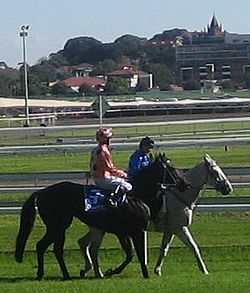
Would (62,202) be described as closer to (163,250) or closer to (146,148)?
(146,148)

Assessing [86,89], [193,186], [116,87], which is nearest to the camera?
[193,186]

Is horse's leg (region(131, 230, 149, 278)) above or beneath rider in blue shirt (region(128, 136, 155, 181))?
beneath

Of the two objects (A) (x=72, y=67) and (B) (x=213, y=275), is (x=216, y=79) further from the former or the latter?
(B) (x=213, y=275)

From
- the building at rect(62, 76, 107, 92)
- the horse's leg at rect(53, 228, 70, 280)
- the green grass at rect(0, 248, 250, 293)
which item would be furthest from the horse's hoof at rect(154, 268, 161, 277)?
the building at rect(62, 76, 107, 92)

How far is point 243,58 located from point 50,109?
47334mm

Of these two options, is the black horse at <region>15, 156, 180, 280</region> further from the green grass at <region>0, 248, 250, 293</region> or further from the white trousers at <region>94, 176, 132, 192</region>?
the green grass at <region>0, 248, 250, 293</region>

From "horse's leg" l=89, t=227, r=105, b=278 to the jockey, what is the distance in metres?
0.85

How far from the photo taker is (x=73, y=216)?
1152cm

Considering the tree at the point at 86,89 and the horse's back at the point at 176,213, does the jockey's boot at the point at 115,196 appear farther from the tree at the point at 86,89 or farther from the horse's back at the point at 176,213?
the tree at the point at 86,89

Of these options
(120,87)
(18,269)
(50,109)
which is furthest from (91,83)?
(18,269)

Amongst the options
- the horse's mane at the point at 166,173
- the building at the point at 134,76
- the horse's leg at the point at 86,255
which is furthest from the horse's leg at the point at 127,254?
the building at the point at 134,76

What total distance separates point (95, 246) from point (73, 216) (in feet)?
2.52

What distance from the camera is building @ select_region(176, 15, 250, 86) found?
119 m

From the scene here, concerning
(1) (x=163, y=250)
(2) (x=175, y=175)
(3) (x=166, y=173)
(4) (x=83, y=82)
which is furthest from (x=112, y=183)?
(4) (x=83, y=82)
